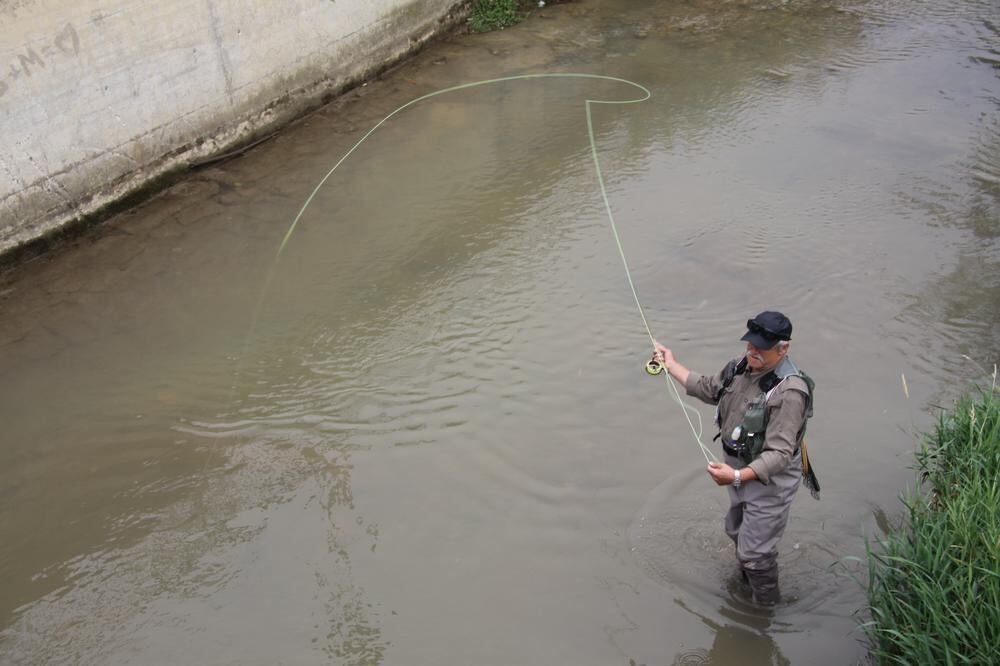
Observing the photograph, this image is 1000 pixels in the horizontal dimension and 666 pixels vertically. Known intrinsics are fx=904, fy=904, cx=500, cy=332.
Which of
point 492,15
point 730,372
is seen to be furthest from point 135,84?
point 730,372

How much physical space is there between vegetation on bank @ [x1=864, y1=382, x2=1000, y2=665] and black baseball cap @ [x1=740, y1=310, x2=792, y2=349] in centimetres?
100

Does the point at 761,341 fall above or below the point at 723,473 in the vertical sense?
above

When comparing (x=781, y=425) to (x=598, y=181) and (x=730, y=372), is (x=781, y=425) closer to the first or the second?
(x=730, y=372)

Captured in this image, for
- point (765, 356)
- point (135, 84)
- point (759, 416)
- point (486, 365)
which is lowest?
point (486, 365)

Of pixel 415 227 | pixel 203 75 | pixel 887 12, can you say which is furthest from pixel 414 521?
pixel 887 12

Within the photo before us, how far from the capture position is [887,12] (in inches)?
426

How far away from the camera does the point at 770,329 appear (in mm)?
3723

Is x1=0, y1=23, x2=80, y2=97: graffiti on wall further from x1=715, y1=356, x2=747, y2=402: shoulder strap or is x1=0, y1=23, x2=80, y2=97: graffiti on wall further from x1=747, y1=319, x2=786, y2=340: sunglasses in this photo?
x1=747, y1=319, x2=786, y2=340: sunglasses

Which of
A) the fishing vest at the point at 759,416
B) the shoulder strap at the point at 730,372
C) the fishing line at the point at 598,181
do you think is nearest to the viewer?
the fishing vest at the point at 759,416

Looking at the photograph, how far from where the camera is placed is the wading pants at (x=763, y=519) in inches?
155

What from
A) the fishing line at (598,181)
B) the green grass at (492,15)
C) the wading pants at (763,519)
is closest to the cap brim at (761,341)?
the wading pants at (763,519)

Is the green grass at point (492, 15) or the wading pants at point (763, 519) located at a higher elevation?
the green grass at point (492, 15)

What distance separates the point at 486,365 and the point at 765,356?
2.41 m

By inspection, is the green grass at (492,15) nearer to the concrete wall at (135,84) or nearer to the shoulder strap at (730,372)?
the concrete wall at (135,84)
